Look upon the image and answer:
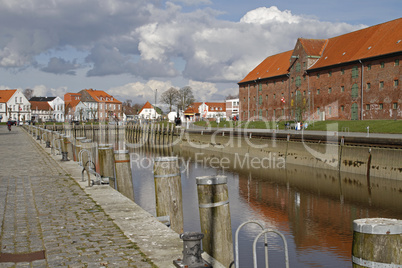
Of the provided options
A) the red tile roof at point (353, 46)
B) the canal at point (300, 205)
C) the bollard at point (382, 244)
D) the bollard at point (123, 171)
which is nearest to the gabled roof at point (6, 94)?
the red tile roof at point (353, 46)

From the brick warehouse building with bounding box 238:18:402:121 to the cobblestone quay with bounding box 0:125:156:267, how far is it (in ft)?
144

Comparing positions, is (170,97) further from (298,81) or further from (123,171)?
(123,171)

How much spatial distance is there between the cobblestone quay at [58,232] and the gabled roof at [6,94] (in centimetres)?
12481

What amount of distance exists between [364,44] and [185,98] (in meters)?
69.9

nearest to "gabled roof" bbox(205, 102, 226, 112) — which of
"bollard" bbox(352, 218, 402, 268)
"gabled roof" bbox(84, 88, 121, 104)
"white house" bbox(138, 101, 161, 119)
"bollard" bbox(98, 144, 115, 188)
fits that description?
"white house" bbox(138, 101, 161, 119)

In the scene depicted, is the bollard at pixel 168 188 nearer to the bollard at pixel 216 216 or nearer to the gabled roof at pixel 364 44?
the bollard at pixel 216 216

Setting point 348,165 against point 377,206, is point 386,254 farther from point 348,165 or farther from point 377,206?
point 348,165

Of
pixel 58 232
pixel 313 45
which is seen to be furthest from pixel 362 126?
pixel 58 232

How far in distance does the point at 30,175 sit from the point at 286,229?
8.97 m

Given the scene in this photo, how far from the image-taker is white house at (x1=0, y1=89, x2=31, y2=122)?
12319 centimetres

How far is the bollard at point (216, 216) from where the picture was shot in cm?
501

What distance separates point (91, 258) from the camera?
5.41m

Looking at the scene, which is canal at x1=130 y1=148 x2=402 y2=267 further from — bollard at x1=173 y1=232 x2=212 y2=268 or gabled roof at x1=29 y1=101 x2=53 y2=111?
gabled roof at x1=29 y1=101 x2=53 y2=111

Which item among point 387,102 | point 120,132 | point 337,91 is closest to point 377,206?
point 387,102
